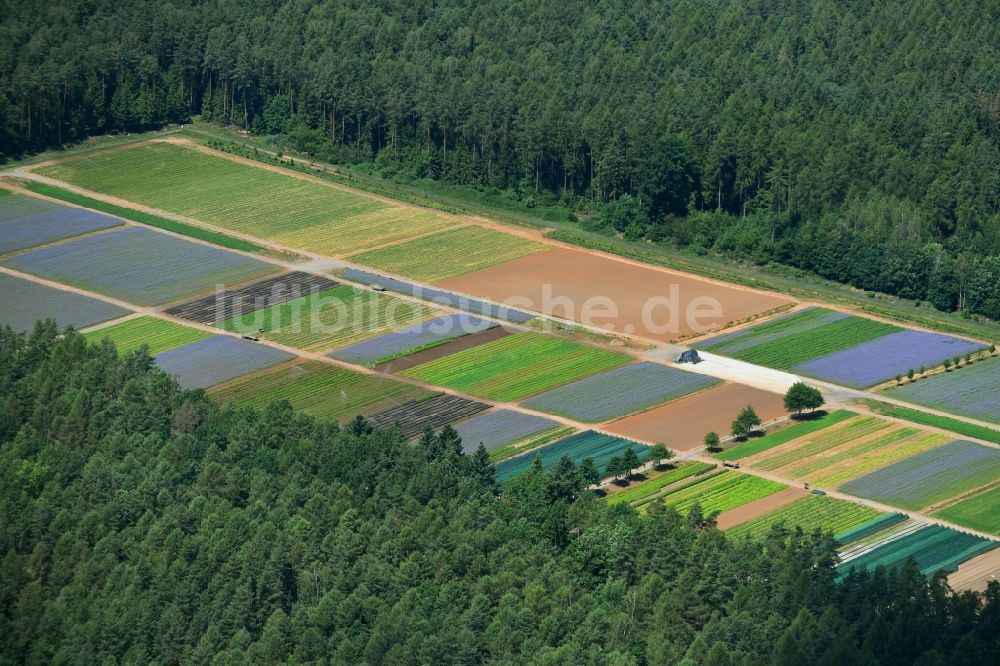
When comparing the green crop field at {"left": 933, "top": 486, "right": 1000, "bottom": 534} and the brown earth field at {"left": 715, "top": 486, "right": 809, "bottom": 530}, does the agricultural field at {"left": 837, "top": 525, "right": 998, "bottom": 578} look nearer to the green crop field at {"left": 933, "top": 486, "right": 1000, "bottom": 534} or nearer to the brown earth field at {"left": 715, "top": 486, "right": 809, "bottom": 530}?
the green crop field at {"left": 933, "top": 486, "right": 1000, "bottom": 534}

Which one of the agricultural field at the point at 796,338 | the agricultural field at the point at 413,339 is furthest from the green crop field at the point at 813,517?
the agricultural field at the point at 413,339

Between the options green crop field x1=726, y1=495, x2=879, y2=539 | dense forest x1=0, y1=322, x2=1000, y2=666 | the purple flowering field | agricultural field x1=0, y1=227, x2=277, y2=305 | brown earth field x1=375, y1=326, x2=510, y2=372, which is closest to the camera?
dense forest x1=0, y1=322, x2=1000, y2=666

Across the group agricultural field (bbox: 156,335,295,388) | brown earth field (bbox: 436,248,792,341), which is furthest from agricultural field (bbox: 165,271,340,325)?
brown earth field (bbox: 436,248,792,341)

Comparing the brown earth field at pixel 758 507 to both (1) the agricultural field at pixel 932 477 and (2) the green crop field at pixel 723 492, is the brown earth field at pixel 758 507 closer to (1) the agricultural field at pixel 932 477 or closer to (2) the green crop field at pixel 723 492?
(2) the green crop field at pixel 723 492

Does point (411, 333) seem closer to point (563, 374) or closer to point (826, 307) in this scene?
point (563, 374)

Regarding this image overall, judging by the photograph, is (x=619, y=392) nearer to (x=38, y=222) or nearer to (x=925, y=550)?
(x=925, y=550)

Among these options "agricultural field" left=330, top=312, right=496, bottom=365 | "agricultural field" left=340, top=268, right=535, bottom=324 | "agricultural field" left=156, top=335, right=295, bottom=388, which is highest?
"agricultural field" left=340, top=268, right=535, bottom=324

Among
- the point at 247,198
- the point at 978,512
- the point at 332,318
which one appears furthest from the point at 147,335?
the point at 978,512
